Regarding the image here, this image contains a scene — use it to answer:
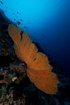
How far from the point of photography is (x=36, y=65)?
2.02 meters

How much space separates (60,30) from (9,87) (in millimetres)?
1859

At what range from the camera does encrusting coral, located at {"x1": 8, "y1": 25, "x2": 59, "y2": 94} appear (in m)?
1.99

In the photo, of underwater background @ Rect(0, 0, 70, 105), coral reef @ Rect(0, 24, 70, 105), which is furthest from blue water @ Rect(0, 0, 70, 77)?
coral reef @ Rect(0, 24, 70, 105)

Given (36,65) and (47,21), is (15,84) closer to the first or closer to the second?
(36,65)

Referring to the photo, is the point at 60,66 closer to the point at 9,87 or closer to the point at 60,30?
the point at 60,30

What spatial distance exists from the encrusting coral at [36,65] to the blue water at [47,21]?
1268 millimetres

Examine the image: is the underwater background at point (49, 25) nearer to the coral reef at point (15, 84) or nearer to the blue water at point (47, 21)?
the blue water at point (47, 21)

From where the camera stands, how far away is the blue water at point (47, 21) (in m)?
3.25

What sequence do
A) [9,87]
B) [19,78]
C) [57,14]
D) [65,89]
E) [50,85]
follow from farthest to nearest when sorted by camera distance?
[57,14] < [65,89] < [50,85] < [19,78] < [9,87]

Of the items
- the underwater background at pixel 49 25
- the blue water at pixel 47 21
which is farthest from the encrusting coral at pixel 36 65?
the blue water at pixel 47 21

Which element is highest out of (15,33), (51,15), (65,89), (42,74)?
(51,15)

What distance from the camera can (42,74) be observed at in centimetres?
204

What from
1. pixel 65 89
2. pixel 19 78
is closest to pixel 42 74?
pixel 19 78

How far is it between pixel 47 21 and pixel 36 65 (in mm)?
1529
